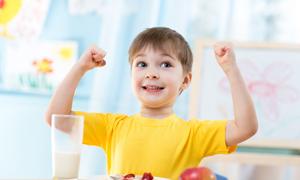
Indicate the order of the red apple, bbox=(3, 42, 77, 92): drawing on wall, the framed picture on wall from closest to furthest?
the red apple < the framed picture on wall < bbox=(3, 42, 77, 92): drawing on wall

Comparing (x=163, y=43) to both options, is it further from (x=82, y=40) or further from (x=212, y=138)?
(x=82, y=40)

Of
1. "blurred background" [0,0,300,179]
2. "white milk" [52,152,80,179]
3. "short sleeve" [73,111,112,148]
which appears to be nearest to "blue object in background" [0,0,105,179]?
"blurred background" [0,0,300,179]

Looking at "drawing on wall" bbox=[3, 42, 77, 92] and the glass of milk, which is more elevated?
"drawing on wall" bbox=[3, 42, 77, 92]

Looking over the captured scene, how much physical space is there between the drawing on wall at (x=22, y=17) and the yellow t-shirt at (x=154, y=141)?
1.41m

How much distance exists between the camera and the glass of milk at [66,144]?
0.99 metres

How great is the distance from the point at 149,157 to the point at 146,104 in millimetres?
143

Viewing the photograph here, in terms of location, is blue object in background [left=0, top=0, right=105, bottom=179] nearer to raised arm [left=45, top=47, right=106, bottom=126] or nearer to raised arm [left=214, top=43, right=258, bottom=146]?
raised arm [left=45, top=47, right=106, bottom=126]

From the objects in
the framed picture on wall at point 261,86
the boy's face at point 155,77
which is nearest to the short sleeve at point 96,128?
the boy's face at point 155,77

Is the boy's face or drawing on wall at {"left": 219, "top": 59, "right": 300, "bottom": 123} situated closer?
the boy's face

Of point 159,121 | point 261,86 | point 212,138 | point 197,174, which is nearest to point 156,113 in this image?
point 159,121

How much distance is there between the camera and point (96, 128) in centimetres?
131

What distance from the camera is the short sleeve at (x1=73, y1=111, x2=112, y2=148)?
1.30 m

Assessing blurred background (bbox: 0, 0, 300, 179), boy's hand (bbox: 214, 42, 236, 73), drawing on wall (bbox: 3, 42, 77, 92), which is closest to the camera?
boy's hand (bbox: 214, 42, 236, 73)

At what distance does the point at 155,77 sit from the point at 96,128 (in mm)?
206
